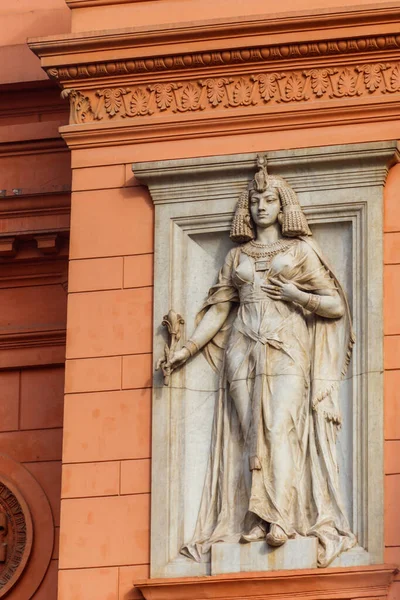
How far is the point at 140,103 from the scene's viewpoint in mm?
18672

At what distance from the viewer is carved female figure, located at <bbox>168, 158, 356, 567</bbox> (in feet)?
56.6

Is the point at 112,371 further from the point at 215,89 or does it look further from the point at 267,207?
the point at 215,89

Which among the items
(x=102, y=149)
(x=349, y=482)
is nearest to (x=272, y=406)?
(x=349, y=482)

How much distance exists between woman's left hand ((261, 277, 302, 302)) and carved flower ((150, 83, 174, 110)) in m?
1.82

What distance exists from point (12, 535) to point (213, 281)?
2942 millimetres

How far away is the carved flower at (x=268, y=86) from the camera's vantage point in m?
18.4

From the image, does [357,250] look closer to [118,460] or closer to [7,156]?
[118,460]

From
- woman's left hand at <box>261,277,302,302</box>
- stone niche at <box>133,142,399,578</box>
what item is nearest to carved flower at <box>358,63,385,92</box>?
stone niche at <box>133,142,399,578</box>

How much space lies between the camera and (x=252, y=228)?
711 inches

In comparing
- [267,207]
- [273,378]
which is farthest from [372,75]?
[273,378]

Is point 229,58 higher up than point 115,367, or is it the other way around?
point 229,58

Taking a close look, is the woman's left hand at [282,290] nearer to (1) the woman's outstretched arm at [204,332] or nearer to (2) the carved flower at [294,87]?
(1) the woman's outstretched arm at [204,332]

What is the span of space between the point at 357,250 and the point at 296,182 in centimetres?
78

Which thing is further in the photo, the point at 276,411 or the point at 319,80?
the point at 319,80
